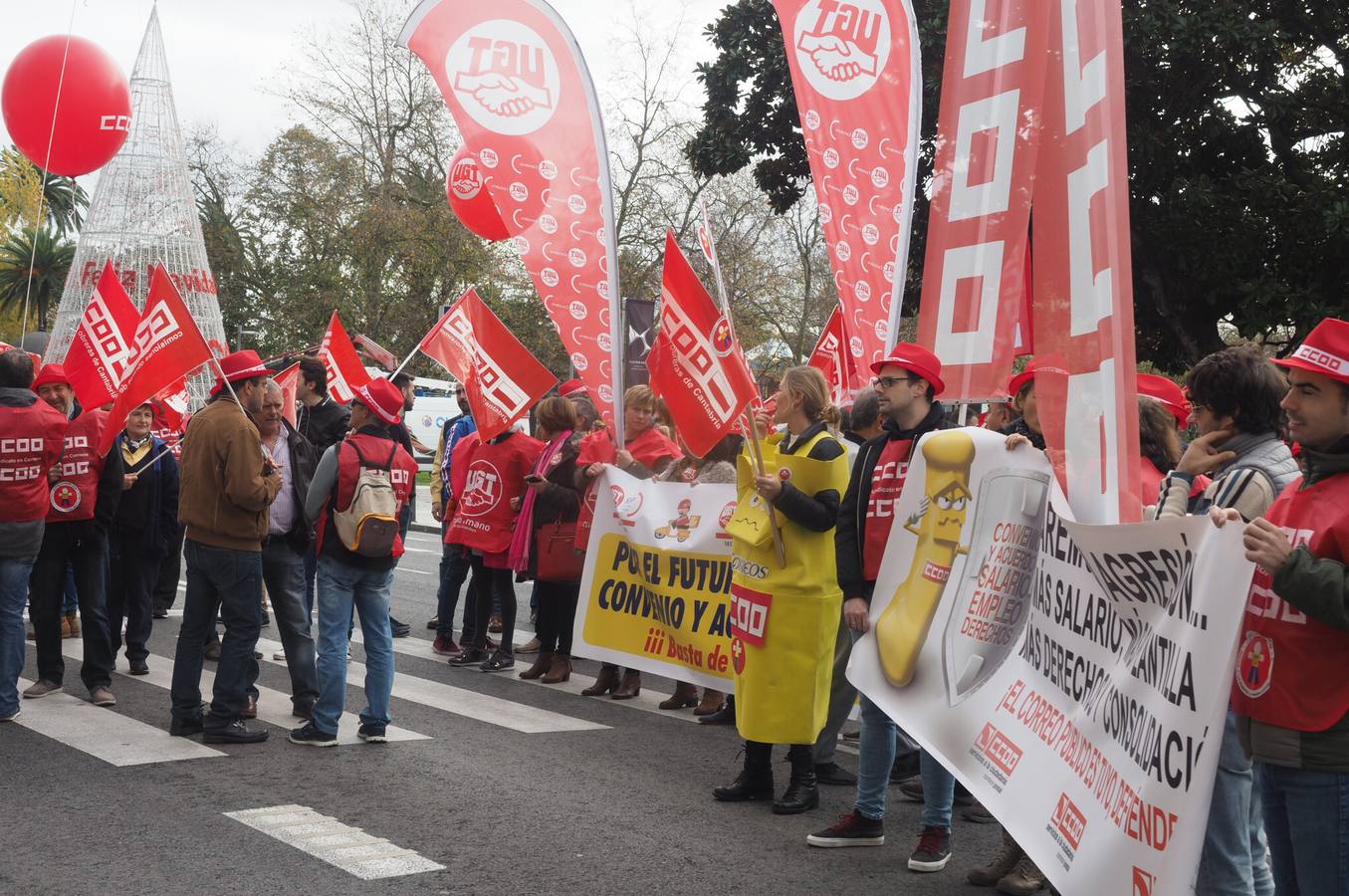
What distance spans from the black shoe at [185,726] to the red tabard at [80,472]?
5.12ft

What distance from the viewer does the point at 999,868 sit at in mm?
5070

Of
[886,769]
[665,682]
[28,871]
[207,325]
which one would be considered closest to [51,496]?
[28,871]

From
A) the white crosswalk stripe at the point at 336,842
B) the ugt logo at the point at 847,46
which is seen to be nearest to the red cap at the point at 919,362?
the white crosswalk stripe at the point at 336,842

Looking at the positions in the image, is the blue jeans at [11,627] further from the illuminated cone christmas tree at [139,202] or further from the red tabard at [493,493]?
the illuminated cone christmas tree at [139,202]

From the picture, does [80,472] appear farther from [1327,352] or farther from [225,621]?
[1327,352]

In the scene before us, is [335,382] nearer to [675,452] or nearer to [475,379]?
[475,379]

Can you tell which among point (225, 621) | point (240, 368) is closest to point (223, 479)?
point (240, 368)

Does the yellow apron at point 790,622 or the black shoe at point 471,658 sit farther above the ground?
the yellow apron at point 790,622

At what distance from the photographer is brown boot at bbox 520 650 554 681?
9.37 meters

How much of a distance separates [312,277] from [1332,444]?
37106 millimetres

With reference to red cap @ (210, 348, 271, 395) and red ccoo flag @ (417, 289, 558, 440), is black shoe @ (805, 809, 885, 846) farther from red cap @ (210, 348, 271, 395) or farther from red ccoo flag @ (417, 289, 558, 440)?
red ccoo flag @ (417, 289, 558, 440)

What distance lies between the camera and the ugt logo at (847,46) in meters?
8.17

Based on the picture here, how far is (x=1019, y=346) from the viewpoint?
748cm

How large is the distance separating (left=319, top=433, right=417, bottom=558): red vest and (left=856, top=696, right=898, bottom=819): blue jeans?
2916mm
